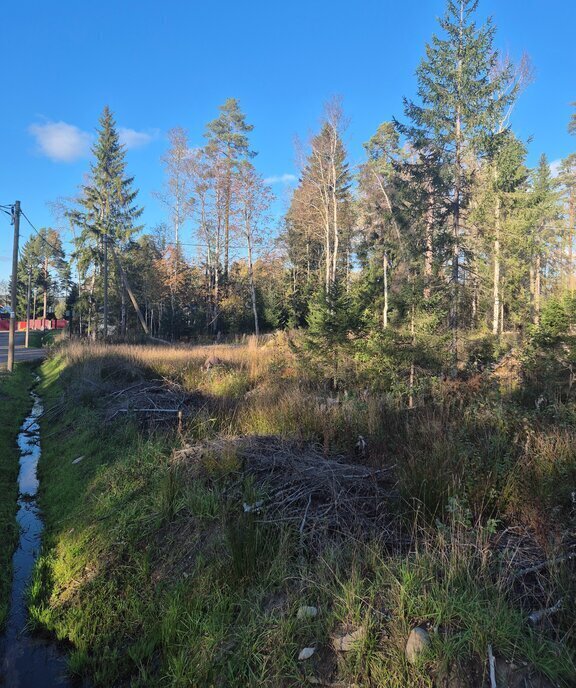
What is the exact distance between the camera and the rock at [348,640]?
2.45 m

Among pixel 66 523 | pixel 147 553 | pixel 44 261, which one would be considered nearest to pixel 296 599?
pixel 147 553

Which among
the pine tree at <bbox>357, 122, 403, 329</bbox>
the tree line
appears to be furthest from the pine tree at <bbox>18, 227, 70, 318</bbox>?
the pine tree at <bbox>357, 122, 403, 329</bbox>

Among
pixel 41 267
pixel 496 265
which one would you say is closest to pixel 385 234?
pixel 496 265

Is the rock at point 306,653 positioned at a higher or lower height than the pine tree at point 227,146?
lower

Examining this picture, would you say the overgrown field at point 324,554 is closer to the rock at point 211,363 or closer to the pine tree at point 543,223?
the rock at point 211,363

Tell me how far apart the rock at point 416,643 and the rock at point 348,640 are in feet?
0.87

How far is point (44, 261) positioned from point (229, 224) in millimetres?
43547

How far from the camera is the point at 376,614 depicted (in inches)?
100

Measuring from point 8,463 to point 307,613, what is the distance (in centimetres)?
692

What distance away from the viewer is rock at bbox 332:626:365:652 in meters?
2.45

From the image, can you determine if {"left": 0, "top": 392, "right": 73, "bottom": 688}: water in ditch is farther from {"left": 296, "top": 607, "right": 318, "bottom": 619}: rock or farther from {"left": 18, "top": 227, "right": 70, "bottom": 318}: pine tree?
{"left": 18, "top": 227, "right": 70, "bottom": 318}: pine tree

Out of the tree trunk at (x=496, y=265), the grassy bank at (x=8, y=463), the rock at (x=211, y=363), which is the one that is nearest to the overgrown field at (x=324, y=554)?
the grassy bank at (x=8, y=463)

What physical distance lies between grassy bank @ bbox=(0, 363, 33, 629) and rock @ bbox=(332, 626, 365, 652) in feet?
10.1

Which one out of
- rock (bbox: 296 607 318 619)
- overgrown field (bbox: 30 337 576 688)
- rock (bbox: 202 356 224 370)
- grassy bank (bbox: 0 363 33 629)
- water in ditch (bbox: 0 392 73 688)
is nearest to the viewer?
overgrown field (bbox: 30 337 576 688)
